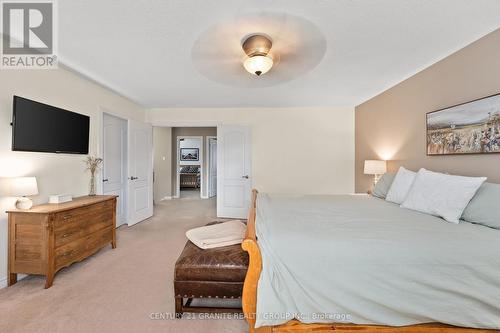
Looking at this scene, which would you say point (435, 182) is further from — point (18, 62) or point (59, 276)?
point (18, 62)

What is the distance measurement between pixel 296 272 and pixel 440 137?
2457mm

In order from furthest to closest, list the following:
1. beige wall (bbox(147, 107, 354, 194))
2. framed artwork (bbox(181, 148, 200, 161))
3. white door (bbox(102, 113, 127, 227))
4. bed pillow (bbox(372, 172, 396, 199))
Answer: framed artwork (bbox(181, 148, 200, 161)), beige wall (bbox(147, 107, 354, 194)), white door (bbox(102, 113, 127, 227)), bed pillow (bbox(372, 172, 396, 199))

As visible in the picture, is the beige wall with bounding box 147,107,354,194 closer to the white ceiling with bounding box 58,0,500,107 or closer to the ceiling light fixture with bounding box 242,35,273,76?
the white ceiling with bounding box 58,0,500,107

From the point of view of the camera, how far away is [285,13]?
1698mm

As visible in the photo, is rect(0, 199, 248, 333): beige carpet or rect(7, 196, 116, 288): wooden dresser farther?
rect(7, 196, 116, 288): wooden dresser

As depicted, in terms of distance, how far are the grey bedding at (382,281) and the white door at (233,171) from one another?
11.0ft

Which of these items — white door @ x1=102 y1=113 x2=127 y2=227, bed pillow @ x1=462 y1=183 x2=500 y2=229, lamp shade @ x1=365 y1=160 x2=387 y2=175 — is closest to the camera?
bed pillow @ x1=462 y1=183 x2=500 y2=229

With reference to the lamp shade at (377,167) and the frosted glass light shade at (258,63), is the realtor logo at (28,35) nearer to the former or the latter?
the frosted glass light shade at (258,63)

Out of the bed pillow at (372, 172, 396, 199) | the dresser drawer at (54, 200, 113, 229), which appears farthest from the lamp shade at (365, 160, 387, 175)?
the dresser drawer at (54, 200, 113, 229)

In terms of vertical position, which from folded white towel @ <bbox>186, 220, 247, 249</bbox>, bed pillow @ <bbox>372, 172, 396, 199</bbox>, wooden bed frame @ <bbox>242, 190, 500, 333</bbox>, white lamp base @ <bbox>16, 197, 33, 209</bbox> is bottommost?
wooden bed frame @ <bbox>242, 190, 500, 333</bbox>

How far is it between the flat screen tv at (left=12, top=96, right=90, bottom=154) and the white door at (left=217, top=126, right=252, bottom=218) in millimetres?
2355

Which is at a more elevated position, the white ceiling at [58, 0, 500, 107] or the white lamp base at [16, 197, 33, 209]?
the white ceiling at [58, 0, 500, 107]

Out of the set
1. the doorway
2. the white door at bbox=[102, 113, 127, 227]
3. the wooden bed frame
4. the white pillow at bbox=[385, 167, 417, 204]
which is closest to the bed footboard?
the wooden bed frame

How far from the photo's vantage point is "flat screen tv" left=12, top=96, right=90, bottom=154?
2.08 m
